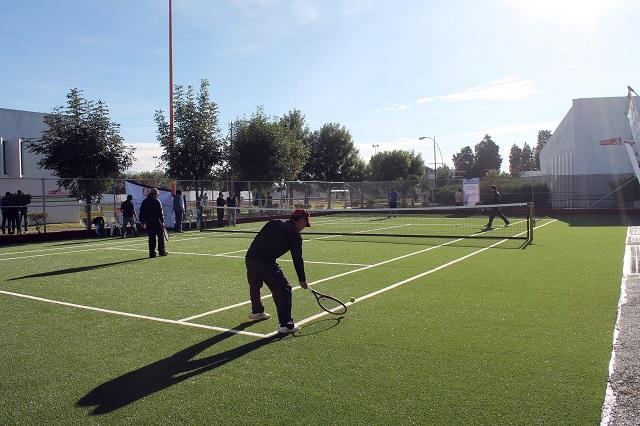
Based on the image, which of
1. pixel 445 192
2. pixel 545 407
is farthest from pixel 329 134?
pixel 545 407

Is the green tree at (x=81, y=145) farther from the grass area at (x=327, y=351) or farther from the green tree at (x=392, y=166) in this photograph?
the green tree at (x=392, y=166)

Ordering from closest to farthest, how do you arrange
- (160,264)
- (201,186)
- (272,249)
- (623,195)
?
(272,249) → (160,264) → (201,186) → (623,195)

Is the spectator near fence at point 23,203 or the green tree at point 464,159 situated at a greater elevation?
the green tree at point 464,159

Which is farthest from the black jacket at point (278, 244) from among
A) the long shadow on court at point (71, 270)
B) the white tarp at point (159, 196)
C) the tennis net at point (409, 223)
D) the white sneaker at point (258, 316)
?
the white tarp at point (159, 196)

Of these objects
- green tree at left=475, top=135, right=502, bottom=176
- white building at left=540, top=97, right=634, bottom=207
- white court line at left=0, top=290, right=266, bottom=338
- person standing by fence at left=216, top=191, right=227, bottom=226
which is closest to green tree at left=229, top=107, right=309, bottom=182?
person standing by fence at left=216, top=191, right=227, bottom=226

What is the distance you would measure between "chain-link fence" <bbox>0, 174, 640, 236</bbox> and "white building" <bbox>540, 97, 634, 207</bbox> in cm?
7

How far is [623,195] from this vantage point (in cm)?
3434

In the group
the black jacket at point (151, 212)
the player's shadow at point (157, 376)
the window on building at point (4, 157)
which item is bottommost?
the player's shadow at point (157, 376)

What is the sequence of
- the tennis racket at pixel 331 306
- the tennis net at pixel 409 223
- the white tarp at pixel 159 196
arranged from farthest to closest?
the white tarp at pixel 159 196 < the tennis net at pixel 409 223 < the tennis racket at pixel 331 306

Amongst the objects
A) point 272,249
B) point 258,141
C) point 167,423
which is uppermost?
point 258,141

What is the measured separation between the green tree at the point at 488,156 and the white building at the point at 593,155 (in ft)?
302

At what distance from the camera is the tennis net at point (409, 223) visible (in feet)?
65.8

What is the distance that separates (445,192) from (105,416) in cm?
3723

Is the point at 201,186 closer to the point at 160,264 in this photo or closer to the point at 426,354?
the point at 160,264
